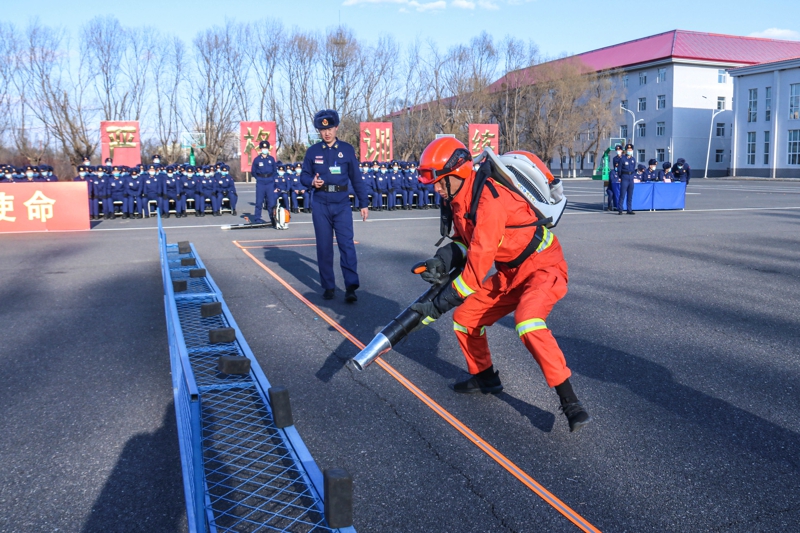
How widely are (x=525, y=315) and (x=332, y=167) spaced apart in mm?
4668

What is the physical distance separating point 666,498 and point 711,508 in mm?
200

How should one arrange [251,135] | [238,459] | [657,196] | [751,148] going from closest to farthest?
[238,459], [657,196], [251,135], [751,148]

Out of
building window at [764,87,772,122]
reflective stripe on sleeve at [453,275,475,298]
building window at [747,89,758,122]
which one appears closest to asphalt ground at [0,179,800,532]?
reflective stripe on sleeve at [453,275,475,298]

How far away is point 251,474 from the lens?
3.53 metres

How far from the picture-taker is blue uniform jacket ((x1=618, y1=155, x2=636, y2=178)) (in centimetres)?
2038

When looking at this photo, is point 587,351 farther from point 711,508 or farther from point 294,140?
point 294,140

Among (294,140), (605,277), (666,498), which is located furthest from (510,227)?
(294,140)

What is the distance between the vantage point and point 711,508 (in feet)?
10.5

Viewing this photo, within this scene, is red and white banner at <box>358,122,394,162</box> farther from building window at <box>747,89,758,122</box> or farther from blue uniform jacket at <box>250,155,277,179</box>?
building window at <box>747,89,758,122</box>

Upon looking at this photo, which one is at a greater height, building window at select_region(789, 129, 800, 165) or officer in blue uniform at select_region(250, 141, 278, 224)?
A: building window at select_region(789, 129, 800, 165)

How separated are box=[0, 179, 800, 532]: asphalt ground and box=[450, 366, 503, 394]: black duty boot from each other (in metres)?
0.16

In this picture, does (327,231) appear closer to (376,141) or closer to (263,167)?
(263,167)

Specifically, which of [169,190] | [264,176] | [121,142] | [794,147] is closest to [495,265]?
[264,176]

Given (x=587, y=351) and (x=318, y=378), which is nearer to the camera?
(x=318, y=378)
